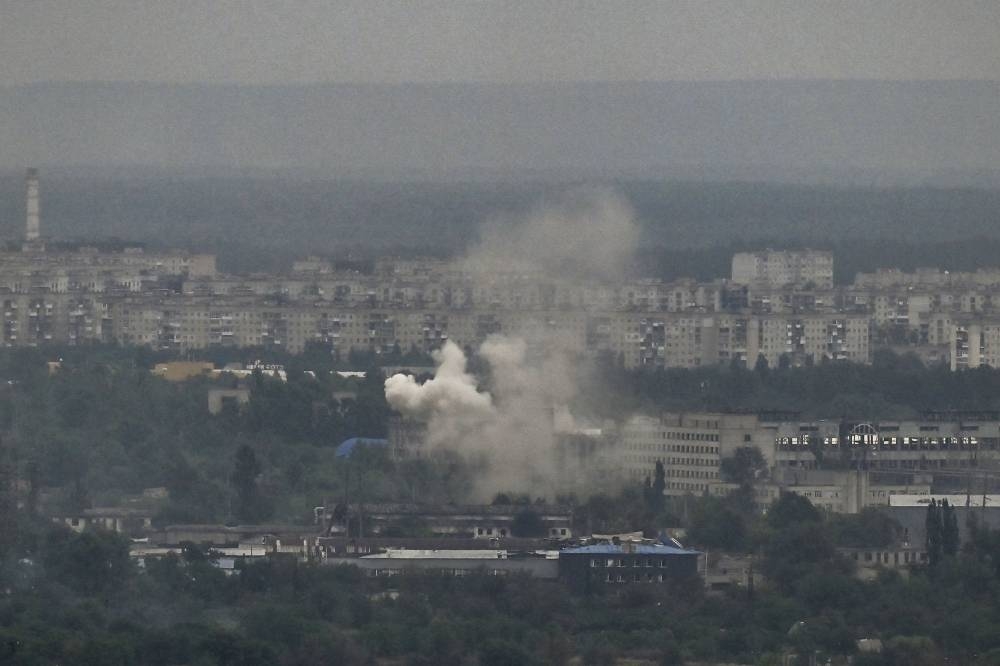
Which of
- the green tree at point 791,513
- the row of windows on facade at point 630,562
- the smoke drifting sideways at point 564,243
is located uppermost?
the smoke drifting sideways at point 564,243

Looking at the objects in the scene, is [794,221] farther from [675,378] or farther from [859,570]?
[859,570]

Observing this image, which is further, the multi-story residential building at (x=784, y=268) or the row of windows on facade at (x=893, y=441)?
the multi-story residential building at (x=784, y=268)

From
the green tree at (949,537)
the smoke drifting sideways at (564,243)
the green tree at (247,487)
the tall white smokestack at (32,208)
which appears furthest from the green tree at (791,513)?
the tall white smokestack at (32,208)

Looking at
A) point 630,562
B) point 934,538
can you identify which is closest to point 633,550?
point 630,562

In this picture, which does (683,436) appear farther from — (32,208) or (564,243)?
(32,208)

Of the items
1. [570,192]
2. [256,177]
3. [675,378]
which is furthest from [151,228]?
[675,378]

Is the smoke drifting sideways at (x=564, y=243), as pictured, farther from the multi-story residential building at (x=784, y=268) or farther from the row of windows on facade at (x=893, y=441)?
the row of windows on facade at (x=893, y=441)

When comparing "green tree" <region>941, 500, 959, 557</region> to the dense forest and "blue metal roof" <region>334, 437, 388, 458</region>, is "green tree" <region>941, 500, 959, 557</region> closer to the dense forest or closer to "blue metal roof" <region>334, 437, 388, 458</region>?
"blue metal roof" <region>334, 437, 388, 458</region>

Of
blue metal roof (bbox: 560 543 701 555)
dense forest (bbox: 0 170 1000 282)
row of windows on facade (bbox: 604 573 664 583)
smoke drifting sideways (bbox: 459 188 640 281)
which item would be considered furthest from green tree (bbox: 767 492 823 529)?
dense forest (bbox: 0 170 1000 282)
